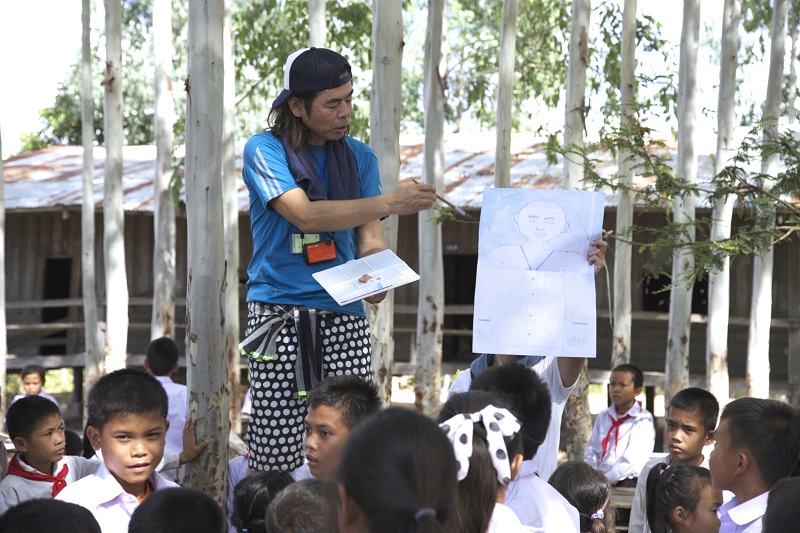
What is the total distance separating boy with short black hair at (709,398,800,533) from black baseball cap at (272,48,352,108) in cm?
198

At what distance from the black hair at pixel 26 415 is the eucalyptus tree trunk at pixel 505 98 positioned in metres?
6.95

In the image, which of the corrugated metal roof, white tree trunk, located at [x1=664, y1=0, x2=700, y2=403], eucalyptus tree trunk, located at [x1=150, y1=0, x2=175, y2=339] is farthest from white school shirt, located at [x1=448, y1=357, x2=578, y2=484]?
eucalyptus tree trunk, located at [x1=150, y1=0, x2=175, y2=339]

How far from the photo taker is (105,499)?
146 inches

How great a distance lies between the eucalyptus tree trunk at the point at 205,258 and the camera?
16.7ft

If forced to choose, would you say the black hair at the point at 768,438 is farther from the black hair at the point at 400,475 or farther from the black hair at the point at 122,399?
the black hair at the point at 122,399

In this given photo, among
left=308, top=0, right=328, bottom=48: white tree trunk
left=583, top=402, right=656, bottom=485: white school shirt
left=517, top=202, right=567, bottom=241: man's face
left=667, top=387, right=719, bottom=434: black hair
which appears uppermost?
left=308, top=0, right=328, bottom=48: white tree trunk

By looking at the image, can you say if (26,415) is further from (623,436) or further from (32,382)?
(32,382)

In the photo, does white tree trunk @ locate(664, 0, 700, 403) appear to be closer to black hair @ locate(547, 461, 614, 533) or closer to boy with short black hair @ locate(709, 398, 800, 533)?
black hair @ locate(547, 461, 614, 533)

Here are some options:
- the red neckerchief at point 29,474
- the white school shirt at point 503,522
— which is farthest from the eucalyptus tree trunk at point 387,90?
the white school shirt at point 503,522

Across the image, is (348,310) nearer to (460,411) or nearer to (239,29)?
(460,411)

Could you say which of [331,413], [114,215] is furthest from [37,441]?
[114,215]

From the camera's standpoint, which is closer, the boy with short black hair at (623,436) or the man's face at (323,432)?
the man's face at (323,432)

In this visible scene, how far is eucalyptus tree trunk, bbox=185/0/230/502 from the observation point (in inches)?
200

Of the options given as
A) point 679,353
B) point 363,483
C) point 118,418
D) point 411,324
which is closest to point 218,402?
point 118,418
